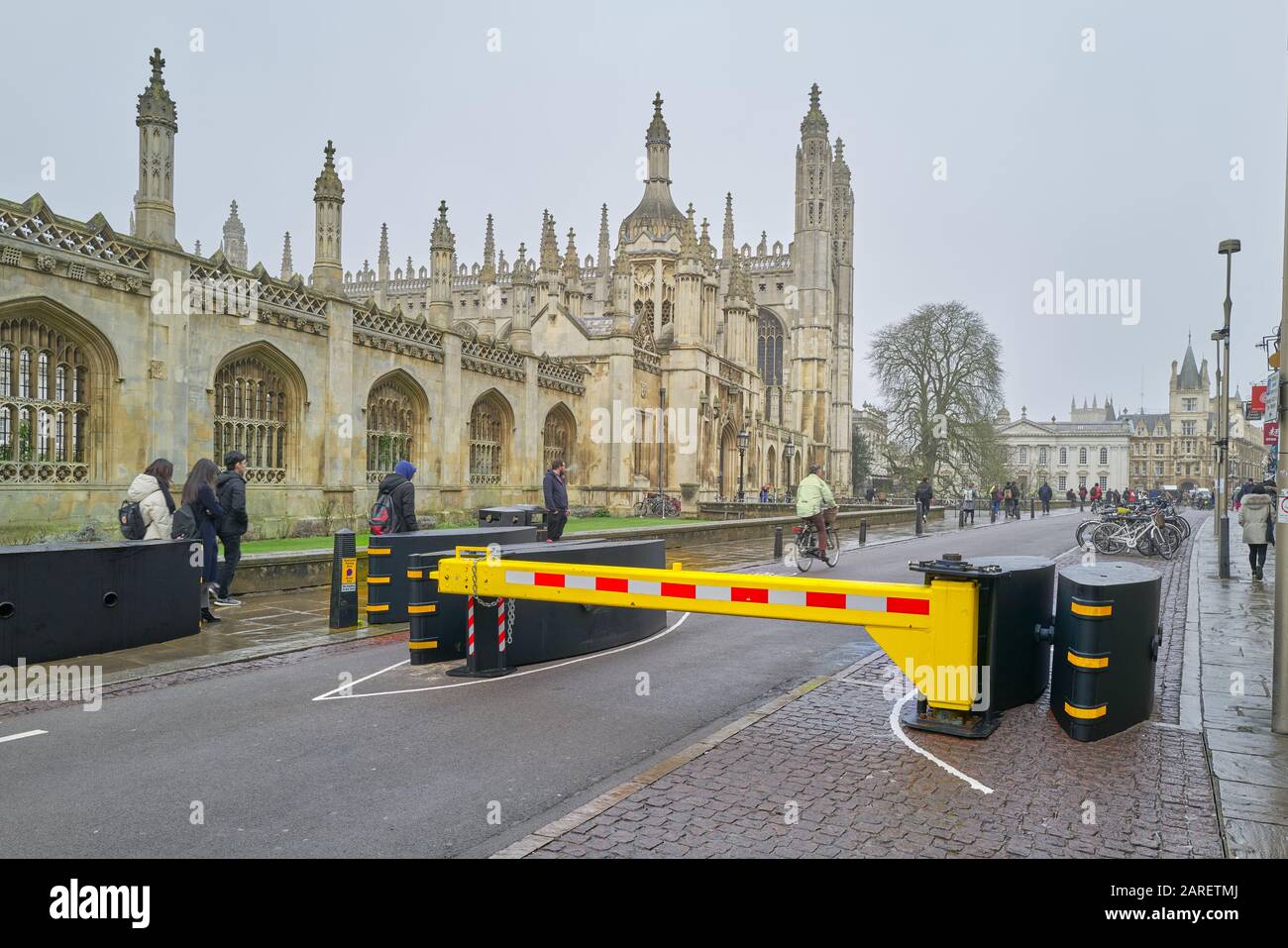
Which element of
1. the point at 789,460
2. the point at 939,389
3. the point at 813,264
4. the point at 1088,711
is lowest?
the point at 1088,711

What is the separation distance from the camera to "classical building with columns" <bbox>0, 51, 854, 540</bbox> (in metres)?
14.9

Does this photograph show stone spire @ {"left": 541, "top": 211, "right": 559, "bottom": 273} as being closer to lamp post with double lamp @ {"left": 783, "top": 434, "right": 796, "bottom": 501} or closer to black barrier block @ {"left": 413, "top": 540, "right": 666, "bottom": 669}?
lamp post with double lamp @ {"left": 783, "top": 434, "right": 796, "bottom": 501}

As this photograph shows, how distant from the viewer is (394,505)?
1058 centimetres

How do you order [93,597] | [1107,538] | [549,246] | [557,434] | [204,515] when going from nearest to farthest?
1. [93,597]
2. [204,515]
3. [1107,538]
4. [557,434]
5. [549,246]

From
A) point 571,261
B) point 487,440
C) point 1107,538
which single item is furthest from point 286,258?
point 1107,538

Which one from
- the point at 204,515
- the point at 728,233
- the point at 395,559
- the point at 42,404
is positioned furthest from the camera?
the point at 728,233

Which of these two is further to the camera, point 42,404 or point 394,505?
point 42,404

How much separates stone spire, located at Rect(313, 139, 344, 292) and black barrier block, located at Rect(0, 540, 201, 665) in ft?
42.2

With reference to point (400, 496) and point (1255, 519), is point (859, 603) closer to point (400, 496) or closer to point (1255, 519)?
point (400, 496)

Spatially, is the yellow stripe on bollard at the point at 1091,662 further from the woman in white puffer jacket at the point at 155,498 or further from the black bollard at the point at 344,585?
the woman in white puffer jacket at the point at 155,498

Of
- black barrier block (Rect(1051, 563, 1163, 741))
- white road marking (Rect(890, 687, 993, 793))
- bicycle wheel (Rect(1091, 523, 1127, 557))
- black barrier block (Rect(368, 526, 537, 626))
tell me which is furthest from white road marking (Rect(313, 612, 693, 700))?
bicycle wheel (Rect(1091, 523, 1127, 557))

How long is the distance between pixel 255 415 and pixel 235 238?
2292 inches

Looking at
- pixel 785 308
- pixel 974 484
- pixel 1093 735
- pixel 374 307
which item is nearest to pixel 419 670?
pixel 1093 735
